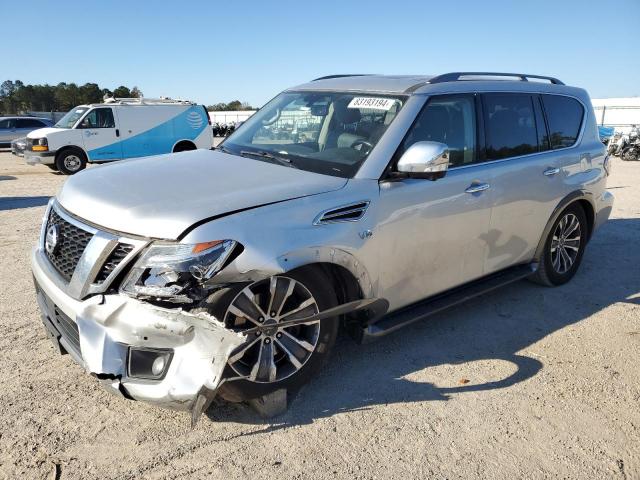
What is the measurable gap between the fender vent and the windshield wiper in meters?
0.61

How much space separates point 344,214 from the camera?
10.0 feet

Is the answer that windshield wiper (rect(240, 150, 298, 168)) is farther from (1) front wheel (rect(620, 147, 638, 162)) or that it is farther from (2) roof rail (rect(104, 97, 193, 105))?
(1) front wheel (rect(620, 147, 638, 162))

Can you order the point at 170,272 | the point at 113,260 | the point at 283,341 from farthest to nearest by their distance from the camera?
the point at 283,341
the point at 113,260
the point at 170,272

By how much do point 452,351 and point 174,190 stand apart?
2.33 metres

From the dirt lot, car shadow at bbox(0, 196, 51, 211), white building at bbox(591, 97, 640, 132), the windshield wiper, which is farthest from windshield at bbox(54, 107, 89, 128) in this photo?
white building at bbox(591, 97, 640, 132)

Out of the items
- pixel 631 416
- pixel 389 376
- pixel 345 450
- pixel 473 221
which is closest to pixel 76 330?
pixel 345 450

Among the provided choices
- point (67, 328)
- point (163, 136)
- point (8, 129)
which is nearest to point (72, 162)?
point (163, 136)

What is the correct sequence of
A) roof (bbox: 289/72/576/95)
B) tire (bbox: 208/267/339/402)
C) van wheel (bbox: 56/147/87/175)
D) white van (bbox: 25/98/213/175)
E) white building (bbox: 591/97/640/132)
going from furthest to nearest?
white building (bbox: 591/97/640/132) → van wheel (bbox: 56/147/87/175) → white van (bbox: 25/98/213/175) → roof (bbox: 289/72/576/95) → tire (bbox: 208/267/339/402)

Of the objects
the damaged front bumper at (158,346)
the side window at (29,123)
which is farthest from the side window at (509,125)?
the side window at (29,123)

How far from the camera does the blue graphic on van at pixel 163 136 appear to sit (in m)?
15.6

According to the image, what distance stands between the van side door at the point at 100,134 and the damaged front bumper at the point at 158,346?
14.1 meters

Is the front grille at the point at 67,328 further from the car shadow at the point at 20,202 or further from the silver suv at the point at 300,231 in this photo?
the car shadow at the point at 20,202

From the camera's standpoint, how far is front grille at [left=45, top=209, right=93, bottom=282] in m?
2.81

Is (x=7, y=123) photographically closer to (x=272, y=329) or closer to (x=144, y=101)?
(x=144, y=101)
